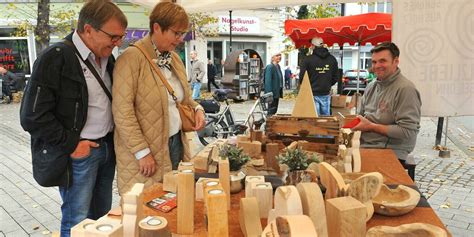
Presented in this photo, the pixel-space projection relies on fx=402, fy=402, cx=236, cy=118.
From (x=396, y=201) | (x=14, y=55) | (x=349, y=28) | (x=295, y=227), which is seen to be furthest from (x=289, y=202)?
(x=14, y=55)

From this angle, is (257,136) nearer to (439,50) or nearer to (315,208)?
(315,208)

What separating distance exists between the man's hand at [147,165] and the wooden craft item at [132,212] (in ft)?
3.10

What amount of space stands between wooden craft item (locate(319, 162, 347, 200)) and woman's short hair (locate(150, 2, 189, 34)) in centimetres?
103

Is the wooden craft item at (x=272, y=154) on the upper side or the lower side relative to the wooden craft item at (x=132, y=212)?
lower

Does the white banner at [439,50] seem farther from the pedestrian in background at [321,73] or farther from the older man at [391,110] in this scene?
the pedestrian in background at [321,73]

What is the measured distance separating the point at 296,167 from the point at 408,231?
0.49 meters

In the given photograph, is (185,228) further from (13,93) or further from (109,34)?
(13,93)

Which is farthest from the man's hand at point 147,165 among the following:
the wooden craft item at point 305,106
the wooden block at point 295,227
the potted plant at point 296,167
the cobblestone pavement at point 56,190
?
the cobblestone pavement at point 56,190

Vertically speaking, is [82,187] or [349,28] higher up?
[349,28]

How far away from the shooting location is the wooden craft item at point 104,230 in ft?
2.44

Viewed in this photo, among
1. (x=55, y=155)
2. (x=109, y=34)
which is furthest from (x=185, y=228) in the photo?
(x=109, y=34)

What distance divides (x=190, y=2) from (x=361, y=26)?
4.18 meters

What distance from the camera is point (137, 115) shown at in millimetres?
1913

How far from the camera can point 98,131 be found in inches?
71.1
